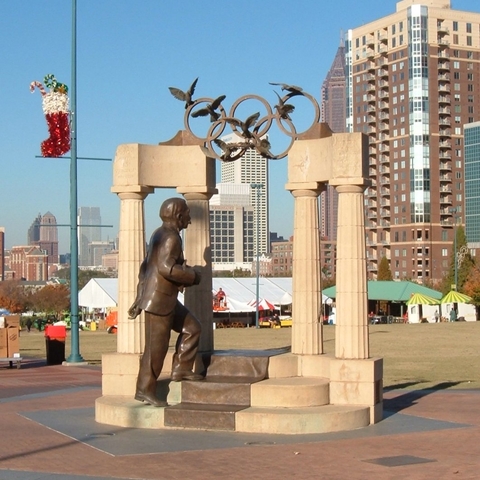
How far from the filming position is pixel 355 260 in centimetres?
1648

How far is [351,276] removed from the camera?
1644 cm

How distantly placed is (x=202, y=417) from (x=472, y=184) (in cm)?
13301

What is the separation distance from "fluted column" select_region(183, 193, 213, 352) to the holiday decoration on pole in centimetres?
1262

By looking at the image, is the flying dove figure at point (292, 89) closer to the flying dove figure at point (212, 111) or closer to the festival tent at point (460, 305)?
the flying dove figure at point (212, 111)

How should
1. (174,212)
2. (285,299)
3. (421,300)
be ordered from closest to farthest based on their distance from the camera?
(174,212), (285,299), (421,300)

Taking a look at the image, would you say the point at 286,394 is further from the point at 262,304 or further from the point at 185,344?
the point at 262,304

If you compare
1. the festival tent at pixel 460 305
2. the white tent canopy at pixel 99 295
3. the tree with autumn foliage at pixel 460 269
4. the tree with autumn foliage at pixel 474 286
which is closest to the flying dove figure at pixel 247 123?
the white tent canopy at pixel 99 295

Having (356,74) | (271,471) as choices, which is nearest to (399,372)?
(271,471)

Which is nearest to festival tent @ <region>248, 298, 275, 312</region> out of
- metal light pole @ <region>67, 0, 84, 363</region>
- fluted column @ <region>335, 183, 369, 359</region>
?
metal light pole @ <region>67, 0, 84, 363</region>

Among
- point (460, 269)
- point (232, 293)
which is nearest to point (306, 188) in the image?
point (232, 293)

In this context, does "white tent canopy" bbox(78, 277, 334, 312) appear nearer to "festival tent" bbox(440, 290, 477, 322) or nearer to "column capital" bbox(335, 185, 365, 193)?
"festival tent" bbox(440, 290, 477, 322)

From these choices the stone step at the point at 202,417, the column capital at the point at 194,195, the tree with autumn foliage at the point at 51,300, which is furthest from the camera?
the tree with autumn foliage at the point at 51,300

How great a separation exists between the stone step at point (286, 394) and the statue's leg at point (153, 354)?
1.63 meters

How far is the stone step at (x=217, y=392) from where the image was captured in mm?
15758
